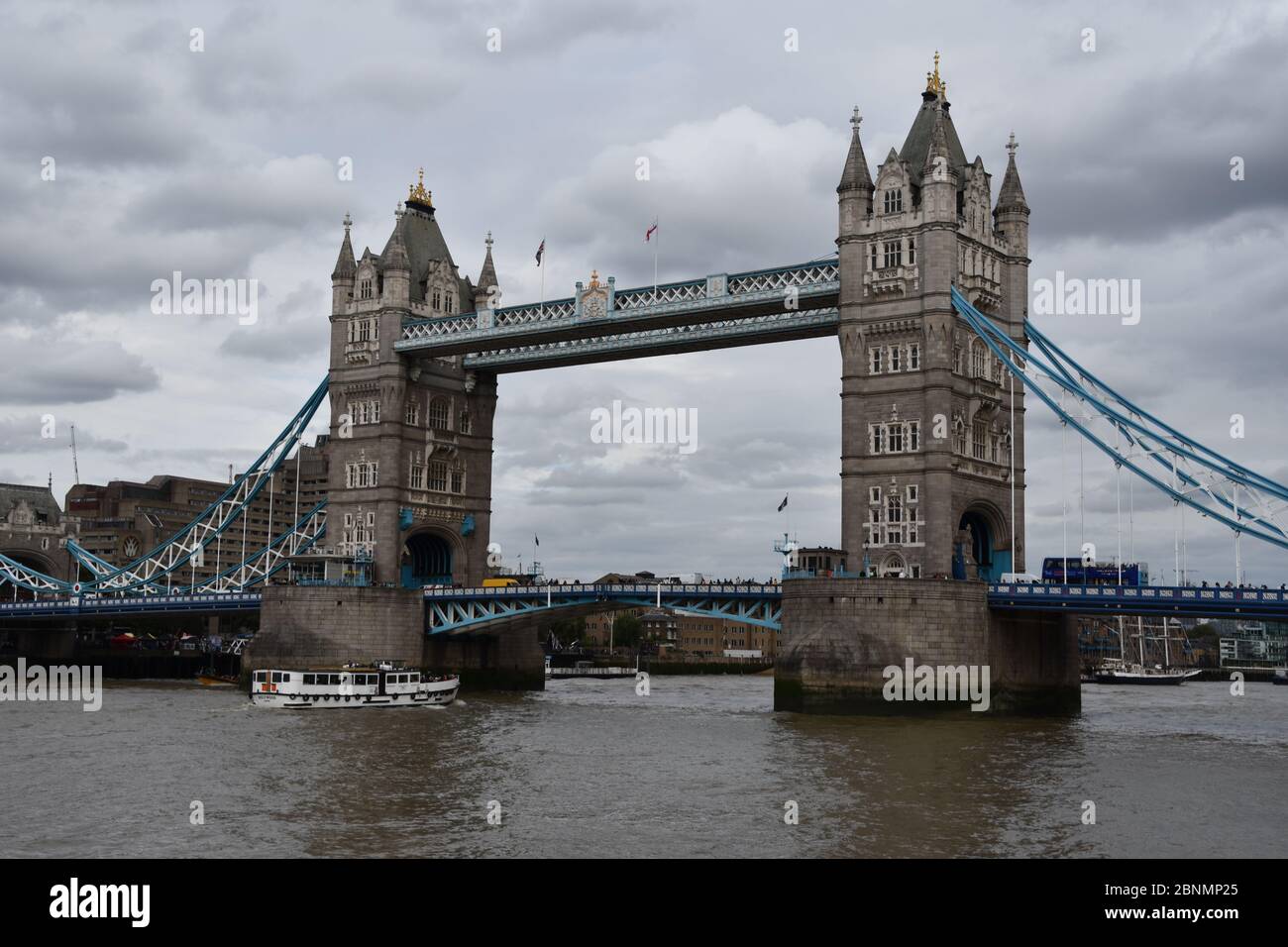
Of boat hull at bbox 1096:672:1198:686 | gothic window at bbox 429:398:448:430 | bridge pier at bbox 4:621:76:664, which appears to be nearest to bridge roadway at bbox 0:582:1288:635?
gothic window at bbox 429:398:448:430

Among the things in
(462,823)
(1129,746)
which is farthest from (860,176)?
(462,823)

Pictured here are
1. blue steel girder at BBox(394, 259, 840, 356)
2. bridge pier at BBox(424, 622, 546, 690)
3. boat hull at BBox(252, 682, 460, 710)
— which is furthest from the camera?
bridge pier at BBox(424, 622, 546, 690)

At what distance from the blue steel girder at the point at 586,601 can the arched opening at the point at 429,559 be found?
653 cm

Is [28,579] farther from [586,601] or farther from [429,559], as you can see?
[586,601]

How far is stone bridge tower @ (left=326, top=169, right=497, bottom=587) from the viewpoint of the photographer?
3524 inches

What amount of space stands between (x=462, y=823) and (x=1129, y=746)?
99.4 ft

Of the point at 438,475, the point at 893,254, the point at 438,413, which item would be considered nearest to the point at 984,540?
the point at 893,254

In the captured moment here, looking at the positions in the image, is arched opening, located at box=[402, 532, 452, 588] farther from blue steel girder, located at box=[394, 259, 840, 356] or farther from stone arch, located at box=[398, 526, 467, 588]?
blue steel girder, located at box=[394, 259, 840, 356]

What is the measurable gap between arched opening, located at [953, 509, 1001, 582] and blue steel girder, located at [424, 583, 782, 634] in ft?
32.3

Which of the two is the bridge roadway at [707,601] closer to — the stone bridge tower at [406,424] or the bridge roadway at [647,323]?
the stone bridge tower at [406,424]

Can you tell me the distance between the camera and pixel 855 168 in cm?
A: 7212

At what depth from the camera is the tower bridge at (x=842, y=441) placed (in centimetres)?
6378

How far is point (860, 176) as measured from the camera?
71875 mm

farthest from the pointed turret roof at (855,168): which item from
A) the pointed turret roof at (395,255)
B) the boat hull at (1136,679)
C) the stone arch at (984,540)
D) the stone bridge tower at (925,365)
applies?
the boat hull at (1136,679)
